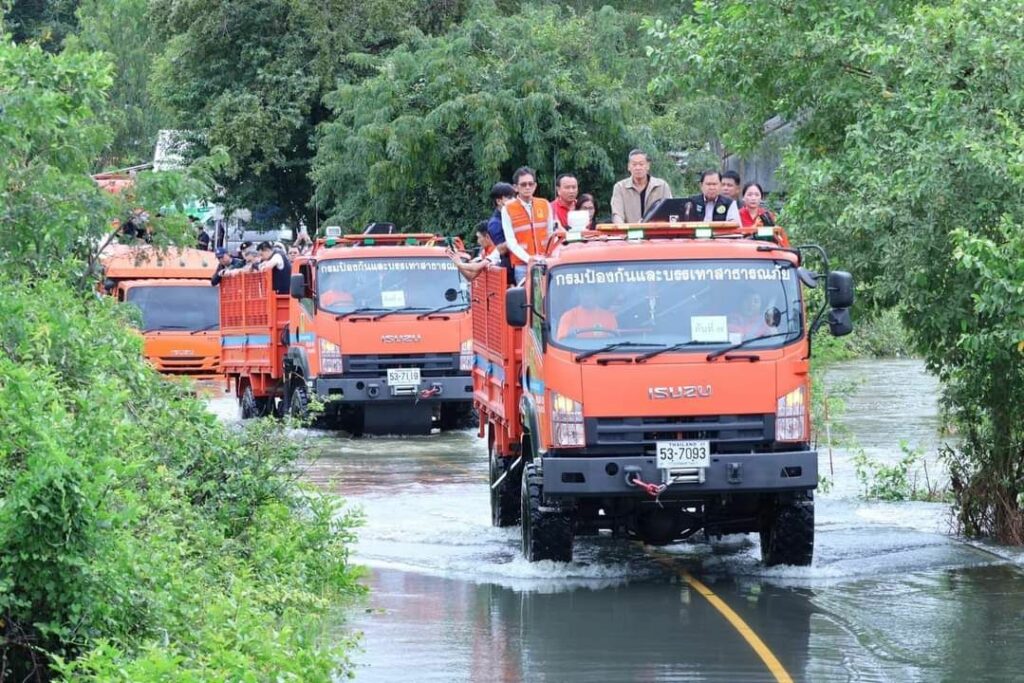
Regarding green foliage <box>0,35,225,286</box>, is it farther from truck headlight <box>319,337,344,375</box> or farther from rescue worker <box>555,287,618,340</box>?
truck headlight <box>319,337,344,375</box>

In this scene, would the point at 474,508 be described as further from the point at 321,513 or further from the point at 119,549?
the point at 119,549

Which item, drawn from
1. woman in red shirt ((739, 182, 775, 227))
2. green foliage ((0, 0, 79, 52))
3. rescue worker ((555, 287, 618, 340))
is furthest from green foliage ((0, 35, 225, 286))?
green foliage ((0, 0, 79, 52))

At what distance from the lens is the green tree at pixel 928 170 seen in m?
13.4

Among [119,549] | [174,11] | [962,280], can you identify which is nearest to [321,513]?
[119,549]

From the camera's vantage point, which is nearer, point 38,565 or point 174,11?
point 38,565

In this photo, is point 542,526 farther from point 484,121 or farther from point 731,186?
point 484,121

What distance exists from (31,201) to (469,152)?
21490 mm

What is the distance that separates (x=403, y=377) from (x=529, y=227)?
9069 mm

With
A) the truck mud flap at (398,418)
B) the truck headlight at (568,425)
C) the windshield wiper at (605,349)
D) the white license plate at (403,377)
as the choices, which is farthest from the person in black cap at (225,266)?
the truck headlight at (568,425)

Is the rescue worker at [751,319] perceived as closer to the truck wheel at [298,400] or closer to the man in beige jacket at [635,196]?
the man in beige jacket at [635,196]

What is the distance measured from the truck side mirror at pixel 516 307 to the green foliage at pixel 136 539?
2.08 m

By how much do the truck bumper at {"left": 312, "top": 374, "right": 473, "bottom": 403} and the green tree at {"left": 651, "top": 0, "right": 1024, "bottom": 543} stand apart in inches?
340

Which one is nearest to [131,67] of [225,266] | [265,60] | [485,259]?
[265,60]

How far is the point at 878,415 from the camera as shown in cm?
2775
